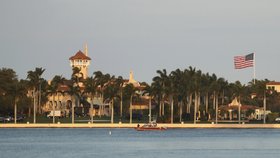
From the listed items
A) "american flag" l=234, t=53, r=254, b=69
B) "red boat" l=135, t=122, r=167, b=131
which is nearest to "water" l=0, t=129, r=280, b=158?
"red boat" l=135, t=122, r=167, b=131

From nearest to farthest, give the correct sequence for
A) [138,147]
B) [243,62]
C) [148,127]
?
[138,147] < [243,62] < [148,127]

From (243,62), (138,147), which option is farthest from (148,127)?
(138,147)

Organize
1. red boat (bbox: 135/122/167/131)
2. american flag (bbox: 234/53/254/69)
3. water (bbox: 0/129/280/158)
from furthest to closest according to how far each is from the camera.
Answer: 1. red boat (bbox: 135/122/167/131)
2. american flag (bbox: 234/53/254/69)
3. water (bbox: 0/129/280/158)

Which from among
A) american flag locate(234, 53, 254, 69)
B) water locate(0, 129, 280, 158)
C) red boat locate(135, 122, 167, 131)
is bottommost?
water locate(0, 129, 280, 158)

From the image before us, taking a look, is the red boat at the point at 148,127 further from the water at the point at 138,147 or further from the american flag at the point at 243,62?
the american flag at the point at 243,62

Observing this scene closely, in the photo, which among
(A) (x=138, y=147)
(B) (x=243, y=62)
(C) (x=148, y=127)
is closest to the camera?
(A) (x=138, y=147)

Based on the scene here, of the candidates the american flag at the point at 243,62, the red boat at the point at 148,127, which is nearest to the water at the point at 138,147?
the red boat at the point at 148,127

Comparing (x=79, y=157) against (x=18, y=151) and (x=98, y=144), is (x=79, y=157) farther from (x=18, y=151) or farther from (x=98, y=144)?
(x=98, y=144)

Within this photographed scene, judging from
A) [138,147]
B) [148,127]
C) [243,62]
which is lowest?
[138,147]

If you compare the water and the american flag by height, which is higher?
the american flag

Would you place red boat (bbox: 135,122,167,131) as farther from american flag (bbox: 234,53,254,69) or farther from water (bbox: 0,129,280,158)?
american flag (bbox: 234,53,254,69)

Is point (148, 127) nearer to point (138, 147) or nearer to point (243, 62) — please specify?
point (243, 62)

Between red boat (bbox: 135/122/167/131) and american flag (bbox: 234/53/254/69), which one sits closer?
american flag (bbox: 234/53/254/69)

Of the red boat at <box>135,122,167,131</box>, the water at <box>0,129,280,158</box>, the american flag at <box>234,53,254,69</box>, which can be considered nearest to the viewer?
the water at <box>0,129,280,158</box>
